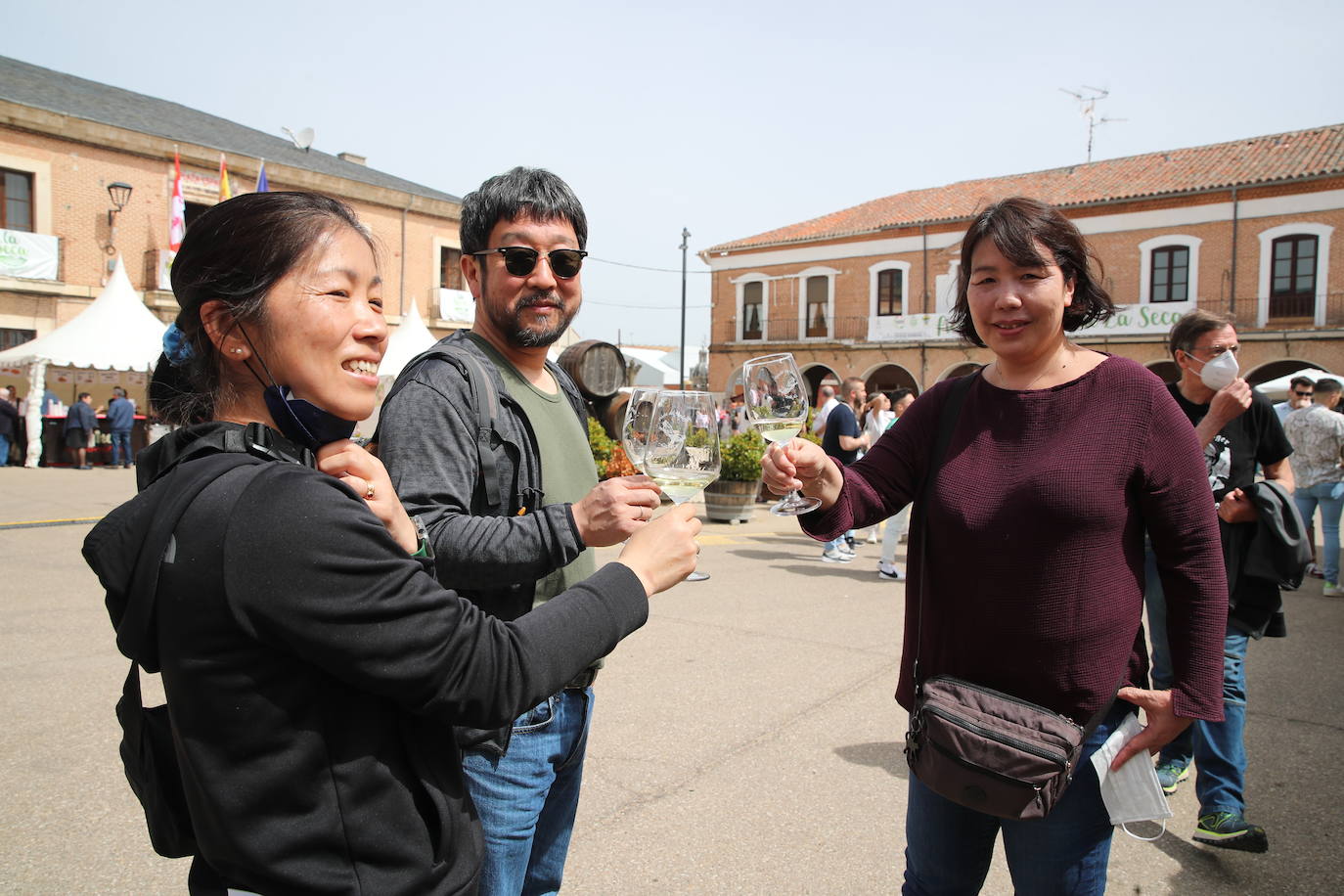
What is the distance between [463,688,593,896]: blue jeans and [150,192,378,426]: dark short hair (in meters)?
0.83

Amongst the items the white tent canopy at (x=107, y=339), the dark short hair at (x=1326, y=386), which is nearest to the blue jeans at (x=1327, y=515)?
the dark short hair at (x=1326, y=386)

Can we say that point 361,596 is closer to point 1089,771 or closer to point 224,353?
point 224,353

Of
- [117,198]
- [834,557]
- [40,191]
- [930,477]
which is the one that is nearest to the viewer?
[930,477]

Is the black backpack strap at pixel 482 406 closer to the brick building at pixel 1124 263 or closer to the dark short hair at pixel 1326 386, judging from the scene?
the dark short hair at pixel 1326 386

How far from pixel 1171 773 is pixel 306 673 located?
3.69 metres

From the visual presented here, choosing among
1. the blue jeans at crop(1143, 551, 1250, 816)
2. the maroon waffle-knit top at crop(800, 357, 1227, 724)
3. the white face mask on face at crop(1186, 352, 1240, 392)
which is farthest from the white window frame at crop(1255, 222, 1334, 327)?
the maroon waffle-knit top at crop(800, 357, 1227, 724)

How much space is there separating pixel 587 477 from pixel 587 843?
171 centimetres

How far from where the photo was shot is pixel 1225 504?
3.23 m

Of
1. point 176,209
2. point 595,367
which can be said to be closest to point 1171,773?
point 595,367

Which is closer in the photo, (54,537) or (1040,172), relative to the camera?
(54,537)

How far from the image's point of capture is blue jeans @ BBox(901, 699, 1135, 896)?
1.79 metres

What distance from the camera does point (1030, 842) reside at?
5.89 feet

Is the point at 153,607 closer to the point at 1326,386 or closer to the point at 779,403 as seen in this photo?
the point at 779,403

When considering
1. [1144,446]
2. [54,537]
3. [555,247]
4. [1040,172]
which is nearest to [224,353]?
[555,247]
